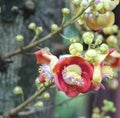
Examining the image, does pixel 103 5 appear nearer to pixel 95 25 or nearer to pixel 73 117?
pixel 95 25

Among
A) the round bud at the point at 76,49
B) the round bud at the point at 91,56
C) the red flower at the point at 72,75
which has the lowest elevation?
the red flower at the point at 72,75

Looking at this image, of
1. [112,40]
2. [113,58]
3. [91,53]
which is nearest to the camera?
[91,53]

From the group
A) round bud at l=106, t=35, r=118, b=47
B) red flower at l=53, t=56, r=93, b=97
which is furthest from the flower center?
round bud at l=106, t=35, r=118, b=47

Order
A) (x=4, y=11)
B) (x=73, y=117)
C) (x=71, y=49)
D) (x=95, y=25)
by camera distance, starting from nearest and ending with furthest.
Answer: (x=71, y=49)
(x=95, y=25)
(x=4, y=11)
(x=73, y=117)

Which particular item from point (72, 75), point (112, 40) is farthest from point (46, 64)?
point (112, 40)

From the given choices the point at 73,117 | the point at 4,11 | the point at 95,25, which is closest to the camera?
the point at 95,25

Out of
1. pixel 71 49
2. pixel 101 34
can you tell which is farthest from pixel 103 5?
pixel 101 34

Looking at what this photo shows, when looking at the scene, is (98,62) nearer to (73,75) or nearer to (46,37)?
(73,75)

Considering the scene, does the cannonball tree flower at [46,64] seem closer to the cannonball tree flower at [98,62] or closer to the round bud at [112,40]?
the cannonball tree flower at [98,62]

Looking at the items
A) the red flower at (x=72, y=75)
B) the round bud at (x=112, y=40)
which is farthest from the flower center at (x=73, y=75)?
the round bud at (x=112, y=40)
